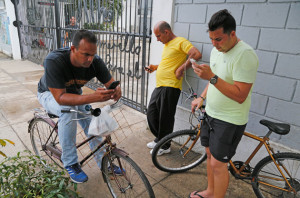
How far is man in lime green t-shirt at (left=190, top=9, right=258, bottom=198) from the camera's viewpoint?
163 cm

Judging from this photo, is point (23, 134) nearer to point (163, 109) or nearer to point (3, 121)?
point (3, 121)

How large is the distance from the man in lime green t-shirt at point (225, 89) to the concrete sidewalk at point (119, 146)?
590mm

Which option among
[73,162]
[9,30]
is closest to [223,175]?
[73,162]

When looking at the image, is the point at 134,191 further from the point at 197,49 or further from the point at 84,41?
the point at 197,49

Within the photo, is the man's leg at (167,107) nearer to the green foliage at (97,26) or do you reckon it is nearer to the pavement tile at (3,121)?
the green foliage at (97,26)

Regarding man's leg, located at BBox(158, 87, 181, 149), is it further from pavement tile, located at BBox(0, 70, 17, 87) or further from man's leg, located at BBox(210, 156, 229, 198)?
pavement tile, located at BBox(0, 70, 17, 87)

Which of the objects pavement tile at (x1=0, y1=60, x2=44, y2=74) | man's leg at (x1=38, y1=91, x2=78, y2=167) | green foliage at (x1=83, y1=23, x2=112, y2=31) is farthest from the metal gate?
man's leg at (x1=38, y1=91, x2=78, y2=167)

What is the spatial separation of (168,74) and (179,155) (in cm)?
122

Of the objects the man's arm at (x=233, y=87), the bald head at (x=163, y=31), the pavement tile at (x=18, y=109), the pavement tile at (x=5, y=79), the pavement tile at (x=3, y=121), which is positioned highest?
the bald head at (x=163, y=31)

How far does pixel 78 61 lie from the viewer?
215 centimetres

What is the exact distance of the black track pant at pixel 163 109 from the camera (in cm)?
303

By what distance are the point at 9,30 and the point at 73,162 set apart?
388 inches

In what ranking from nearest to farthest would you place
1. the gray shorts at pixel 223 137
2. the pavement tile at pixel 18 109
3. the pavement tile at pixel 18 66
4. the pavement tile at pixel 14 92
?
1. the gray shorts at pixel 223 137
2. the pavement tile at pixel 18 109
3. the pavement tile at pixel 14 92
4. the pavement tile at pixel 18 66

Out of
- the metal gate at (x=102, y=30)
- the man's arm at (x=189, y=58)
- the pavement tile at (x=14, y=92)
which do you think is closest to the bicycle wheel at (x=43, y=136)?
the man's arm at (x=189, y=58)
